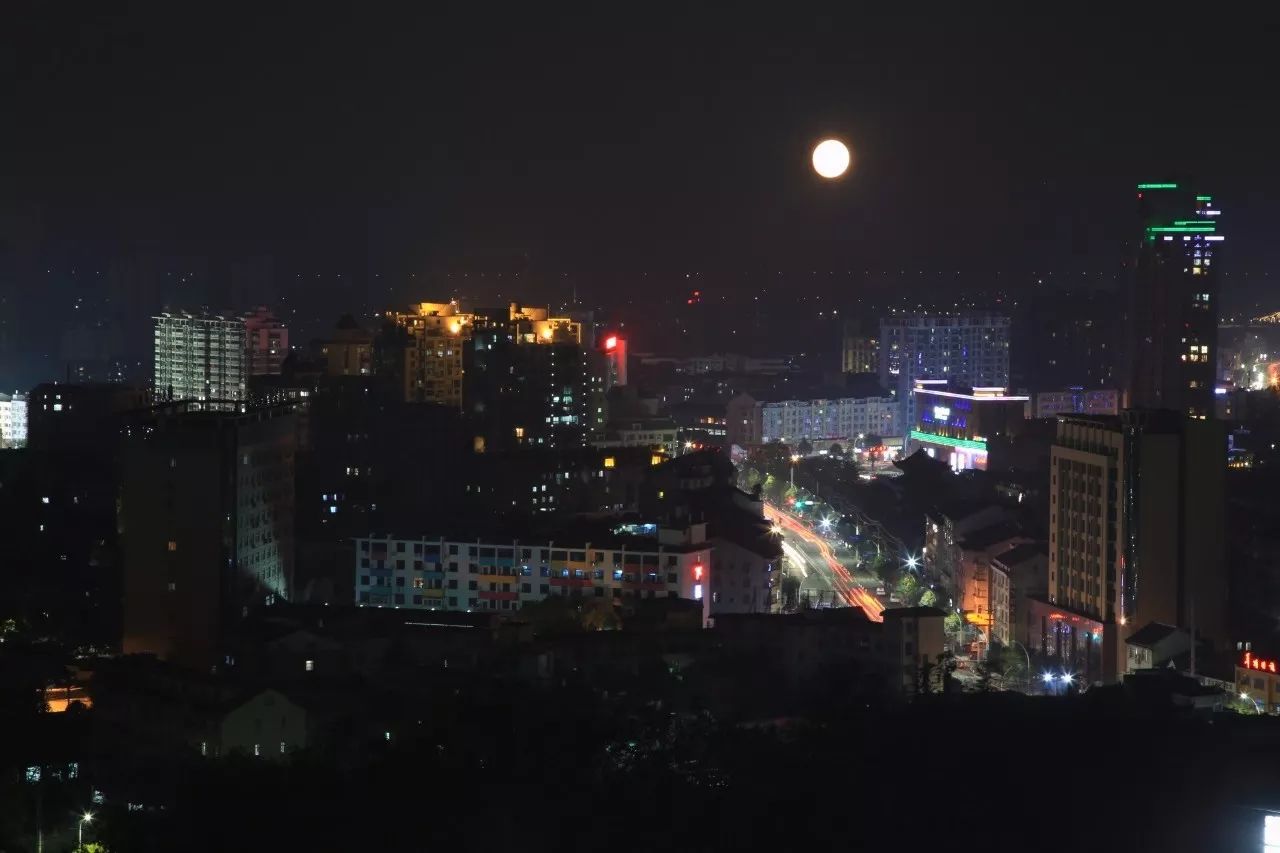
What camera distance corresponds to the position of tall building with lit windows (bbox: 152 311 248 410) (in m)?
17.7

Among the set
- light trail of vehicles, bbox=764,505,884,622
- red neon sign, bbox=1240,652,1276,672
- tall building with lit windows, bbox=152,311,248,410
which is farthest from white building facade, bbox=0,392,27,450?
red neon sign, bbox=1240,652,1276,672

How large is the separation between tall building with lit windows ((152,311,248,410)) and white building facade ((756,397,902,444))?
18.2ft

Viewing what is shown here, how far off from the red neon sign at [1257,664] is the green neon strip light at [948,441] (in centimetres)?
909

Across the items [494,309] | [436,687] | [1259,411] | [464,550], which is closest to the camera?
[436,687]

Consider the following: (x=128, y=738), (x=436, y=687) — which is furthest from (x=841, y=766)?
(x=128, y=738)

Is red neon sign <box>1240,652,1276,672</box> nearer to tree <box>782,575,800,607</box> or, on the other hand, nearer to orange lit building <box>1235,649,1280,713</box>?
orange lit building <box>1235,649,1280,713</box>

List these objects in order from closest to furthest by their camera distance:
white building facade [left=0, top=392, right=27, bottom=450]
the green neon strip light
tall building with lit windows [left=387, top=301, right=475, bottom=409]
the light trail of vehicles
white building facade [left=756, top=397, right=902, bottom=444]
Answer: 1. the light trail of vehicles
2. tall building with lit windows [left=387, top=301, right=475, bottom=409]
3. white building facade [left=0, top=392, right=27, bottom=450]
4. the green neon strip light
5. white building facade [left=756, top=397, right=902, bottom=444]

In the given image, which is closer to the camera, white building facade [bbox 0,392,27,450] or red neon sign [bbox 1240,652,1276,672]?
red neon sign [bbox 1240,652,1276,672]

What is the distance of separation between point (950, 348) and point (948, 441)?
4.47 meters

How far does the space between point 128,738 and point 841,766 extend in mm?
2467

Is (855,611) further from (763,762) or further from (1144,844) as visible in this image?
(1144,844)

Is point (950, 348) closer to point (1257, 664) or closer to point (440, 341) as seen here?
point (440, 341)

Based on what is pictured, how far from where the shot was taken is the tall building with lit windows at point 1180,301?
55.7 ft

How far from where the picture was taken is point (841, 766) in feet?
20.7
